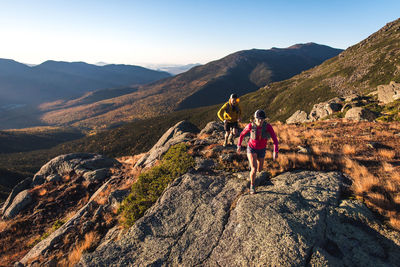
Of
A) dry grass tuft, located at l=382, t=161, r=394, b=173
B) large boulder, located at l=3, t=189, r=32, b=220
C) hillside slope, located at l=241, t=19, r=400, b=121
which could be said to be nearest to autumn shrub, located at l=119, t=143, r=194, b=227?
dry grass tuft, located at l=382, t=161, r=394, b=173

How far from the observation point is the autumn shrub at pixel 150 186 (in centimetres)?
674

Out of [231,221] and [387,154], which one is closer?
[231,221]

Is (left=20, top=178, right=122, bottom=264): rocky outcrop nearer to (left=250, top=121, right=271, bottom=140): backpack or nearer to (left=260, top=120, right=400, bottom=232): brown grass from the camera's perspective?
Result: (left=250, top=121, right=271, bottom=140): backpack

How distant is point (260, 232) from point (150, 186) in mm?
4624

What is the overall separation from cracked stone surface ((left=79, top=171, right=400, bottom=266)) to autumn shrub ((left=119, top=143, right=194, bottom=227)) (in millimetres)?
624

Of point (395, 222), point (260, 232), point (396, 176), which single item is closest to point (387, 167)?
point (396, 176)

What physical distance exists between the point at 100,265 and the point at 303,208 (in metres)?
5.86

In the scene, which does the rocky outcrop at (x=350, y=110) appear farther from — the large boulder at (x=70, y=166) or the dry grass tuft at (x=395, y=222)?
the large boulder at (x=70, y=166)

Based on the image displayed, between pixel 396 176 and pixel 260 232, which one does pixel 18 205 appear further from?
pixel 396 176

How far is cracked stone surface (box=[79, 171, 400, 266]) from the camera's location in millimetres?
4301

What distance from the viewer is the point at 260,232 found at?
4.79 meters

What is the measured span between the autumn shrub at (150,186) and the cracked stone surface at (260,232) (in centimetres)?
62

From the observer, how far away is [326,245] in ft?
14.9

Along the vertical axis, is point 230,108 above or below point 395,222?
above
